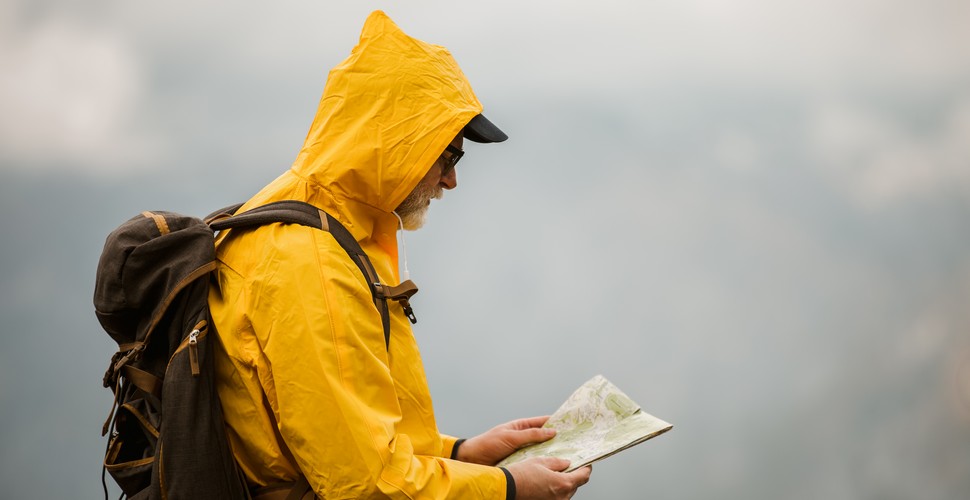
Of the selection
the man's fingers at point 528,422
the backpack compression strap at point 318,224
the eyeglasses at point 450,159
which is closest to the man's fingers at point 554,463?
the man's fingers at point 528,422

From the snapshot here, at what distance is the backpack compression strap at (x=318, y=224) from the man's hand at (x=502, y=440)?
2.83 ft

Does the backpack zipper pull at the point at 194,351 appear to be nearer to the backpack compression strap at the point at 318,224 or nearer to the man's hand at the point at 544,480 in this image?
the backpack compression strap at the point at 318,224

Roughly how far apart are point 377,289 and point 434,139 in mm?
597

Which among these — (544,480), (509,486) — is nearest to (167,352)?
(509,486)

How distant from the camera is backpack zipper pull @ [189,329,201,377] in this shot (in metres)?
2.49

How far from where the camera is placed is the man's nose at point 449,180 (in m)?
3.25

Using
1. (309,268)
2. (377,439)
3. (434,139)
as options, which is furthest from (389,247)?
(377,439)

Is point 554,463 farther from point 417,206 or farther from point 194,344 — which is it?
point 194,344

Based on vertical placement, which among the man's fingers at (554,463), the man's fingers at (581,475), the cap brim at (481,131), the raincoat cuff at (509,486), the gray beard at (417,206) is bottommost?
the raincoat cuff at (509,486)

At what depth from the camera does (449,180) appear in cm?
327

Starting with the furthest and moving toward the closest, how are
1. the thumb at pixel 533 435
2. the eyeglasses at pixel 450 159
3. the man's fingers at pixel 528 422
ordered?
the man's fingers at pixel 528 422, the thumb at pixel 533 435, the eyeglasses at pixel 450 159

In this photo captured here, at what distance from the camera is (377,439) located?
8.14 ft

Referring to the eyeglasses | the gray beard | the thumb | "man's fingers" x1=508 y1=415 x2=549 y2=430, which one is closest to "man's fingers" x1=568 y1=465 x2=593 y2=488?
the thumb

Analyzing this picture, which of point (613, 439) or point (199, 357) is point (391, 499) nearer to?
point (199, 357)
